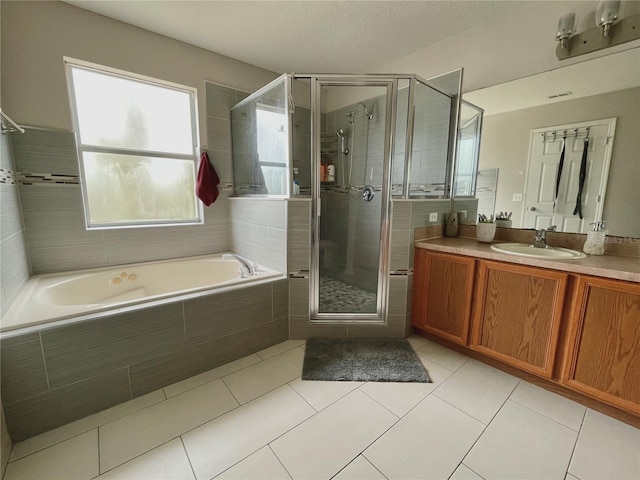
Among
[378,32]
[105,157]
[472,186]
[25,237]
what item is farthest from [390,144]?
[25,237]

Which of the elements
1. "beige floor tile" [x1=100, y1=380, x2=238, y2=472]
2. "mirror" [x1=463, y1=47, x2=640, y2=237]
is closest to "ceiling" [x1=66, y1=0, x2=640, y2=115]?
"mirror" [x1=463, y1=47, x2=640, y2=237]

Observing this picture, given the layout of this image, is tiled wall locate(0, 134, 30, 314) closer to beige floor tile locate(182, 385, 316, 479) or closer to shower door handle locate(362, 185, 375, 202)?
beige floor tile locate(182, 385, 316, 479)

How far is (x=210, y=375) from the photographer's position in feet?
5.75

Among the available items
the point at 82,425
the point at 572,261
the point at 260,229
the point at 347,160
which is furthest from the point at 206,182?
the point at 572,261

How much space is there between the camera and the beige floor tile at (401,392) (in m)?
1.50

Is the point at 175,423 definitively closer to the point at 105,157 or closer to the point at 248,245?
the point at 248,245

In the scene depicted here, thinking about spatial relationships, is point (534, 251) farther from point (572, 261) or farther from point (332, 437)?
point (332, 437)

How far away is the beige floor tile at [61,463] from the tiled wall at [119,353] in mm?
161

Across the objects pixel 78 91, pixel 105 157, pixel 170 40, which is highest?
pixel 170 40

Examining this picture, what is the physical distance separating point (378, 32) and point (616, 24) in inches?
59.9

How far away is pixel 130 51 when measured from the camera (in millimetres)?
2225

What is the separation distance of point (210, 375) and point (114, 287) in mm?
1186

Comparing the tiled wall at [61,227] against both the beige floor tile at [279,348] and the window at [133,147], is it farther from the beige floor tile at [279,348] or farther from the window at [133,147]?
the beige floor tile at [279,348]

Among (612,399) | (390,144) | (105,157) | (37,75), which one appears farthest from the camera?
(105,157)
